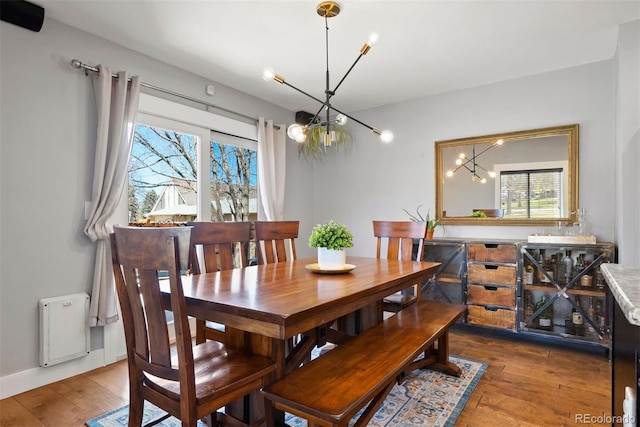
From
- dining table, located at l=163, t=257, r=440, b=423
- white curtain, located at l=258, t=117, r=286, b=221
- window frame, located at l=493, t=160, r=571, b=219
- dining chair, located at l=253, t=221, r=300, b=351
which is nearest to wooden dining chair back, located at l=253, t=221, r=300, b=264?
dining chair, located at l=253, t=221, r=300, b=351

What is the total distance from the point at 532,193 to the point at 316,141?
238 cm

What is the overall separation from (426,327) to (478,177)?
2.17m

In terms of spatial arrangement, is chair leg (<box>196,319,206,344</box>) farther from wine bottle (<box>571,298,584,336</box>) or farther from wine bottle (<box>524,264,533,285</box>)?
wine bottle (<box>571,298,584,336</box>)

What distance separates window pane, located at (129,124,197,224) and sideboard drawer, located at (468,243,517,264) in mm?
2669

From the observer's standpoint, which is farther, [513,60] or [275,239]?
[513,60]

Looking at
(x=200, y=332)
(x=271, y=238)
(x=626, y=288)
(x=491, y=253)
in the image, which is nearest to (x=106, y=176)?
(x=271, y=238)

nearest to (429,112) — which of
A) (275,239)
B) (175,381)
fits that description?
(275,239)

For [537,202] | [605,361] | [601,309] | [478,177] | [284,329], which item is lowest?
[605,361]

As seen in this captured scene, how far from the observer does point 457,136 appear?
12.6ft

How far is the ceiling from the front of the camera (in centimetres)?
233

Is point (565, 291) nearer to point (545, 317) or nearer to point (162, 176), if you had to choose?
point (545, 317)

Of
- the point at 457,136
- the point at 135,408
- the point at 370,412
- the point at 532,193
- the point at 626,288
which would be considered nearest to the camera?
the point at 626,288

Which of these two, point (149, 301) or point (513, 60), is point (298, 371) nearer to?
point (149, 301)

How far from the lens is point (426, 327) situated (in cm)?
209
